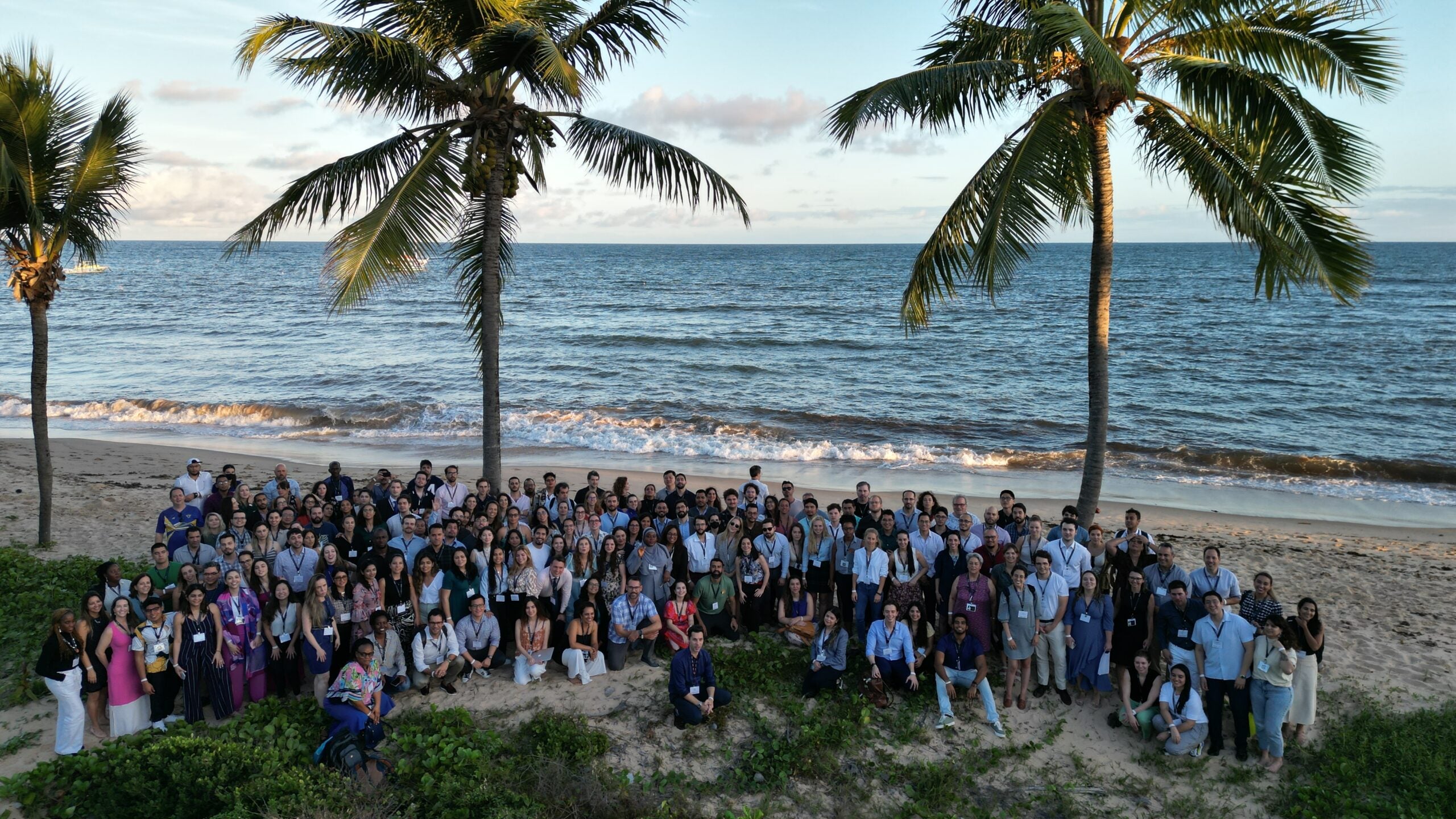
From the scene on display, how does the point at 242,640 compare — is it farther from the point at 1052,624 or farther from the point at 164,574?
the point at 1052,624

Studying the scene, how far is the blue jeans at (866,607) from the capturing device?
9391 millimetres

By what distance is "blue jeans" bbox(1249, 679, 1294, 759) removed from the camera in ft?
25.2

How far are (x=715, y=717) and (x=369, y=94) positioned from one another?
7.91 metres

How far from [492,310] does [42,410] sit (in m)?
6.83

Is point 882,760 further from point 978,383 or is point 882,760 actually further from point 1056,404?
point 978,383

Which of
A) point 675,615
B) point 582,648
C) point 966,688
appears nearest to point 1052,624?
point 966,688

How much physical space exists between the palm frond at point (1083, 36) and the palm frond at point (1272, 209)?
208 cm

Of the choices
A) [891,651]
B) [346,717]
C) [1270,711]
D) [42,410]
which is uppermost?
[42,410]

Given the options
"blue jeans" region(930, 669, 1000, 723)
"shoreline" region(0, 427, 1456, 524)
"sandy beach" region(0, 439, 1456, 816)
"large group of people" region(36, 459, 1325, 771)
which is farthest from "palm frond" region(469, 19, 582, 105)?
"shoreline" region(0, 427, 1456, 524)

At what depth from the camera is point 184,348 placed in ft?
129

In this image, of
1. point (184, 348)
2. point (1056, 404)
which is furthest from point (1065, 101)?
point (184, 348)

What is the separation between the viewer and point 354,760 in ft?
23.6

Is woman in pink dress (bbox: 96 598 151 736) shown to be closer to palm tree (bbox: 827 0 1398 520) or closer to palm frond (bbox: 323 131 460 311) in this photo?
palm frond (bbox: 323 131 460 311)

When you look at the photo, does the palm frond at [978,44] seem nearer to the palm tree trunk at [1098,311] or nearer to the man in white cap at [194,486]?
the palm tree trunk at [1098,311]
